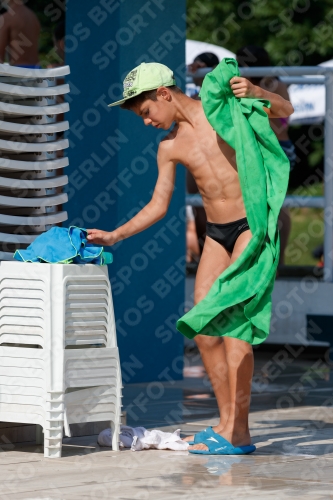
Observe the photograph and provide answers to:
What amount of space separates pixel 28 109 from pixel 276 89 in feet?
13.5

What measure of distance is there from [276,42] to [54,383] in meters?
21.9

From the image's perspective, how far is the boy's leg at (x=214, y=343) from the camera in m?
5.43

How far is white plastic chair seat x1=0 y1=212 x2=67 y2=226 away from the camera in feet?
18.2

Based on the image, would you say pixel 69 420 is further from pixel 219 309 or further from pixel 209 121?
pixel 209 121

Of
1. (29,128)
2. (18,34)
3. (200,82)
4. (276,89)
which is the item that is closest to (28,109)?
(29,128)

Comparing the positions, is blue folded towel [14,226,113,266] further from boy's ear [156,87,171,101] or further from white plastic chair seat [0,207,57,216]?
boy's ear [156,87,171,101]

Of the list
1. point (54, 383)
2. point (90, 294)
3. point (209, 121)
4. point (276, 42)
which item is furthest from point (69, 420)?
point (276, 42)

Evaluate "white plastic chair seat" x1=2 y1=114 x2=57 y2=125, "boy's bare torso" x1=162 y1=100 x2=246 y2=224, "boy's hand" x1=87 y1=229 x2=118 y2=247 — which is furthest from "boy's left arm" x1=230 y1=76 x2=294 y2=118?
"white plastic chair seat" x1=2 y1=114 x2=57 y2=125

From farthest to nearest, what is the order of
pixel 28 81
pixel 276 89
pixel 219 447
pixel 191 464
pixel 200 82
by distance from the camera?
pixel 200 82 → pixel 276 89 → pixel 28 81 → pixel 219 447 → pixel 191 464

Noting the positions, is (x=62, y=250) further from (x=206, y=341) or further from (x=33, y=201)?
(x=206, y=341)

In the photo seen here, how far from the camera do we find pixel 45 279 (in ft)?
16.7

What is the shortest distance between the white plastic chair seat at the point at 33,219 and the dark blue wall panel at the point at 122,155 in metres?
1.64

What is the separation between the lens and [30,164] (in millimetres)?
5621

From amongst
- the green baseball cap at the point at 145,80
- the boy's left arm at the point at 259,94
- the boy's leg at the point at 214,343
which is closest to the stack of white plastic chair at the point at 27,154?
the green baseball cap at the point at 145,80
